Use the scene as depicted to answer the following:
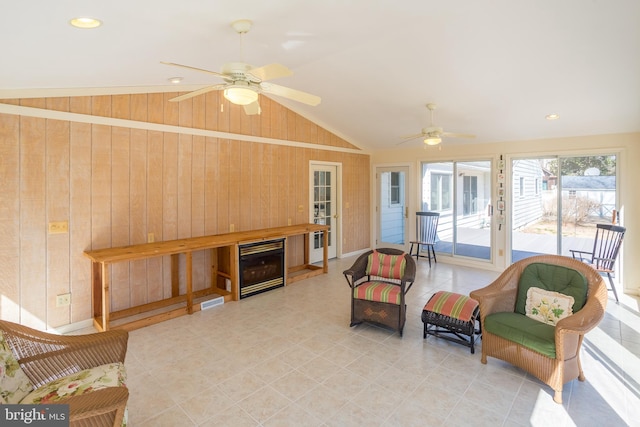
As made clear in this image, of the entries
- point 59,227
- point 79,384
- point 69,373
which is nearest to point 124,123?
point 59,227

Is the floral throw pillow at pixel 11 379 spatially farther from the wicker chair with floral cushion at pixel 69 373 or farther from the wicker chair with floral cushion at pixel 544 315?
the wicker chair with floral cushion at pixel 544 315

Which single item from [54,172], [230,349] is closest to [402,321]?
[230,349]

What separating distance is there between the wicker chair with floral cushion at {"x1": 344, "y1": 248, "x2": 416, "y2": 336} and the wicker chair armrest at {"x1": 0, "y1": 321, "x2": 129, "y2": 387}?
7.47 feet

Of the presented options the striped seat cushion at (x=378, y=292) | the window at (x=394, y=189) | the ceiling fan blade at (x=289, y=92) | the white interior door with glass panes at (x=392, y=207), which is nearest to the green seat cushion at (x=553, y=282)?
the striped seat cushion at (x=378, y=292)

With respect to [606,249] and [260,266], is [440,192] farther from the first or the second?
[260,266]

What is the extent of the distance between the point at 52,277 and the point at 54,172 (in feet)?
3.59

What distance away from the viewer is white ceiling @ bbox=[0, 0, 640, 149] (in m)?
2.28

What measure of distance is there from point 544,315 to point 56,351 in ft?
11.9

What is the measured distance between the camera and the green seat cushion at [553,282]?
9.18 ft

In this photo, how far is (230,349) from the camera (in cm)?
327

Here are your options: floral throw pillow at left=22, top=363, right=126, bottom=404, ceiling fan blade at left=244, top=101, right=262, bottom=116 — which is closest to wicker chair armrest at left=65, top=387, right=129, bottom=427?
floral throw pillow at left=22, top=363, right=126, bottom=404

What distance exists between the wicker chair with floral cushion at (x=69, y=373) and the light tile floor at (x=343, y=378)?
20.8 inches

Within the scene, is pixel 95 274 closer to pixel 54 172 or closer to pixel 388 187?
pixel 54 172

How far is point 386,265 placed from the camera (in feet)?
13.0
